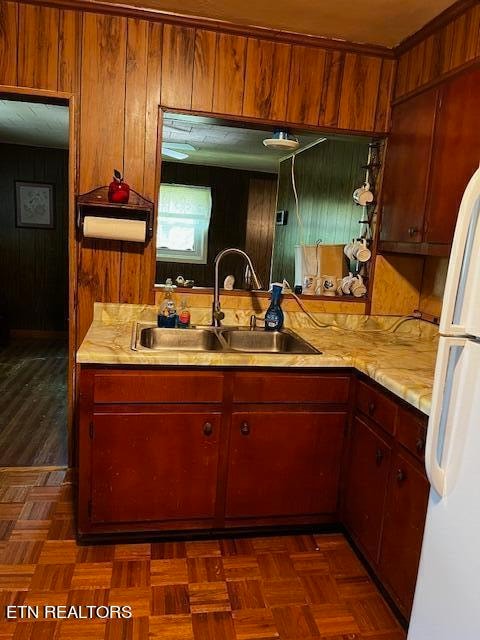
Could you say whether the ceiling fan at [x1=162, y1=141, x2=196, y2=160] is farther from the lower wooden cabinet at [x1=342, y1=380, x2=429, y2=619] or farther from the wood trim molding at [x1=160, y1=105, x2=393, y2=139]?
the lower wooden cabinet at [x1=342, y1=380, x2=429, y2=619]

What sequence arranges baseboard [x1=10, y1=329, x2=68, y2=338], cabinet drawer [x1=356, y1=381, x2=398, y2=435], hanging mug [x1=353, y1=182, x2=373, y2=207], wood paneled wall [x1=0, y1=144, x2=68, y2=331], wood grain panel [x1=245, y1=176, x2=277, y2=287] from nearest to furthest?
cabinet drawer [x1=356, y1=381, x2=398, y2=435], hanging mug [x1=353, y1=182, x2=373, y2=207], wood grain panel [x1=245, y1=176, x2=277, y2=287], wood paneled wall [x1=0, y1=144, x2=68, y2=331], baseboard [x1=10, y1=329, x2=68, y2=338]

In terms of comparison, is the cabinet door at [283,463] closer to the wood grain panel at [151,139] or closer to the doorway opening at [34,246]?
the wood grain panel at [151,139]

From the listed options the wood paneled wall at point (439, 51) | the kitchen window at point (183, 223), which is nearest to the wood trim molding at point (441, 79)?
the wood paneled wall at point (439, 51)

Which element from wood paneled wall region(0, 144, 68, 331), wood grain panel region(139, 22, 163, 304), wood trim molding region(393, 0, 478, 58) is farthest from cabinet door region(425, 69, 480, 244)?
wood paneled wall region(0, 144, 68, 331)

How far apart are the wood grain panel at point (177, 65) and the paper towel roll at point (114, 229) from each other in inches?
23.4

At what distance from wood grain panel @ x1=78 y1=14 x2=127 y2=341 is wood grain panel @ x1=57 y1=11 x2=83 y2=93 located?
0.03m

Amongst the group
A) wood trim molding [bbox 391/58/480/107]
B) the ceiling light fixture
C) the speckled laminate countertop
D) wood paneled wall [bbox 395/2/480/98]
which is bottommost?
the speckled laminate countertop

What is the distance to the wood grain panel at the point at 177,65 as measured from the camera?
2307 mm

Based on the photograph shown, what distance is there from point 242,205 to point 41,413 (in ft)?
6.34

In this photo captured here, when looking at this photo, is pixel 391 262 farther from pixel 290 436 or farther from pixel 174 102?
pixel 174 102

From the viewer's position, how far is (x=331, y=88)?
2.47m

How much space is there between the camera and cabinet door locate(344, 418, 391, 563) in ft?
6.13

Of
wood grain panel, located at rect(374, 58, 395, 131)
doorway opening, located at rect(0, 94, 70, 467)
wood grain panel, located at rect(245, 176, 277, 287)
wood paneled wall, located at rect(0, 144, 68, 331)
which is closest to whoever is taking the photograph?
wood grain panel, located at rect(374, 58, 395, 131)

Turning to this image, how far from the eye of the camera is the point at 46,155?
549cm
